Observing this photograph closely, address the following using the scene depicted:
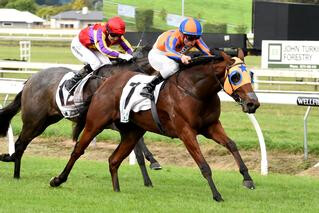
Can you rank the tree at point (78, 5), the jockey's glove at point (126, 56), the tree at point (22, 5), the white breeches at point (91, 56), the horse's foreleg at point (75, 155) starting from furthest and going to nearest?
the tree at point (78, 5) → the tree at point (22, 5) → the white breeches at point (91, 56) → the jockey's glove at point (126, 56) → the horse's foreleg at point (75, 155)

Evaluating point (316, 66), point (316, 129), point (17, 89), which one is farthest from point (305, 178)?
point (316, 66)

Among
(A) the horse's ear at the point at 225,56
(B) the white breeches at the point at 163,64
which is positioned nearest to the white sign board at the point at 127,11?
(B) the white breeches at the point at 163,64

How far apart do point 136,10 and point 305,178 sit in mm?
20955

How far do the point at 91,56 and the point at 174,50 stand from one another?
72.0 inches

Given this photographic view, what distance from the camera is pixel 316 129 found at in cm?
1352

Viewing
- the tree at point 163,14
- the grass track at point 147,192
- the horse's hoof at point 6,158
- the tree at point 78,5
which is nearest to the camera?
the grass track at point 147,192

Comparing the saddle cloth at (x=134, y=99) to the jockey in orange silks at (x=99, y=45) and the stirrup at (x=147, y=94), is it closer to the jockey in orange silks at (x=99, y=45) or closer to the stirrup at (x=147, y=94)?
the stirrup at (x=147, y=94)

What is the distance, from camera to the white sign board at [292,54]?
22797 mm

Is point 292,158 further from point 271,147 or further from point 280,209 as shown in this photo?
point 280,209

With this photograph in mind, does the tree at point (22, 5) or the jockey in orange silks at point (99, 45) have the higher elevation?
the jockey in orange silks at point (99, 45)

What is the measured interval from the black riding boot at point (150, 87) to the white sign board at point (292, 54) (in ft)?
48.2

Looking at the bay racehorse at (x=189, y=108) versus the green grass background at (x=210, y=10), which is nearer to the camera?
the bay racehorse at (x=189, y=108)

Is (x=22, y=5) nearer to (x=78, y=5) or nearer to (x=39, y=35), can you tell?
(x=78, y=5)

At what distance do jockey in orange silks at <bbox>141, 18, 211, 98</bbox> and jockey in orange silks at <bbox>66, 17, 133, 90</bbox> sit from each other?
0.85 m
